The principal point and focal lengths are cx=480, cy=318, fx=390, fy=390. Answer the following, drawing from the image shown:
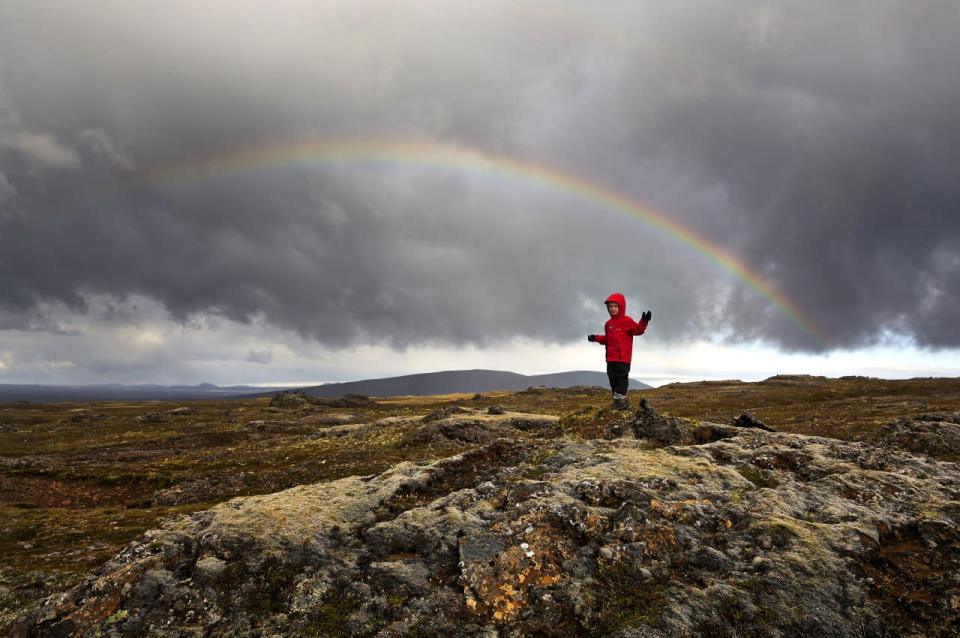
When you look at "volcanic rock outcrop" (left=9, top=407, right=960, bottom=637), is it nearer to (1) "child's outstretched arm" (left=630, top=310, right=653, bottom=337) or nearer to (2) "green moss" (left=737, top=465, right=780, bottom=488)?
(2) "green moss" (left=737, top=465, right=780, bottom=488)

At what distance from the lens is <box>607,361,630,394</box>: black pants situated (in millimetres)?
18847

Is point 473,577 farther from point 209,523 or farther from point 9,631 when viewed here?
point 9,631

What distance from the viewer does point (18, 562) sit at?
13.9 meters

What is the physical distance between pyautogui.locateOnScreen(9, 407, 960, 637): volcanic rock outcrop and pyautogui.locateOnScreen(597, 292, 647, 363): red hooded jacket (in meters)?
6.89

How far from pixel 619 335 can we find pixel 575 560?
11950 mm

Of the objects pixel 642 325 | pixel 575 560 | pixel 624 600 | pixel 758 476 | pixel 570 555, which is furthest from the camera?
pixel 642 325

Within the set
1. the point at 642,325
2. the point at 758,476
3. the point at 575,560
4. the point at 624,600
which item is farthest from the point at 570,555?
the point at 642,325

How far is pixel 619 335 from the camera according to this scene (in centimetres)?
1845

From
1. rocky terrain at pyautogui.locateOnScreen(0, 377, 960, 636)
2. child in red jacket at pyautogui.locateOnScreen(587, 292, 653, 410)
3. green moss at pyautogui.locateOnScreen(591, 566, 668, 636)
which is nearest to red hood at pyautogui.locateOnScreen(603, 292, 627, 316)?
child in red jacket at pyautogui.locateOnScreen(587, 292, 653, 410)

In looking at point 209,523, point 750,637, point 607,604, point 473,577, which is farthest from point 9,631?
point 750,637

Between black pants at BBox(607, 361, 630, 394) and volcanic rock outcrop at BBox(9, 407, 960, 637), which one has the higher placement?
black pants at BBox(607, 361, 630, 394)

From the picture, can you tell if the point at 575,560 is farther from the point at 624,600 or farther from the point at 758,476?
the point at 758,476

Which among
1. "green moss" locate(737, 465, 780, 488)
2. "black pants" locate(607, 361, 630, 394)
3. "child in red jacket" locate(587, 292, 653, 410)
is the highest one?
"child in red jacket" locate(587, 292, 653, 410)

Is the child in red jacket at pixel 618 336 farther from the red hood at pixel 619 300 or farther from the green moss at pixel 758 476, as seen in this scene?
the green moss at pixel 758 476
